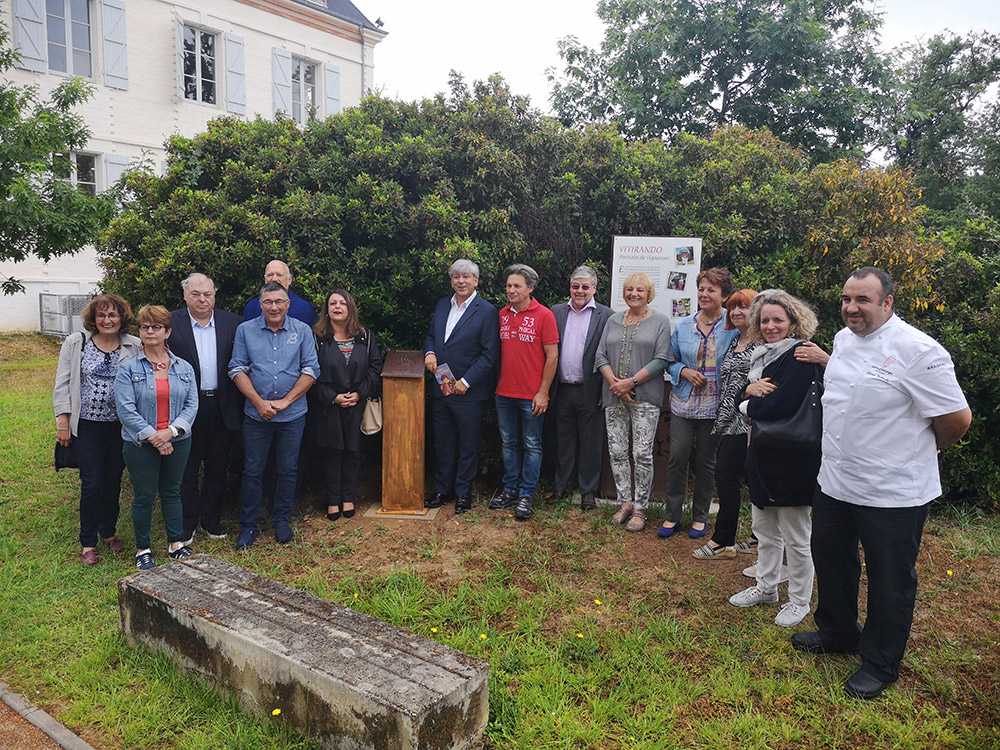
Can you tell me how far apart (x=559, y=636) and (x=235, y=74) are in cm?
1794

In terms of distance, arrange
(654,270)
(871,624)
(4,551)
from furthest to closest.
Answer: (654,270) → (4,551) → (871,624)

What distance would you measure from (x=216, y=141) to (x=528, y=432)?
3.94 m

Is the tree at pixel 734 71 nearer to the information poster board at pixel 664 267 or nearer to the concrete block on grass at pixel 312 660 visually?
the information poster board at pixel 664 267

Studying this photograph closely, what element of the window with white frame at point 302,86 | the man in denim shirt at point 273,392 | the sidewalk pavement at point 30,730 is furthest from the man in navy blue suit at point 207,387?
the window with white frame at point 302,86

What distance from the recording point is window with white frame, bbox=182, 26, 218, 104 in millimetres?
17172

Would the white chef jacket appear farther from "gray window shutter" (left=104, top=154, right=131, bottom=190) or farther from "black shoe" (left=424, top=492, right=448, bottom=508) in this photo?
"gray window shutter" (left=104, top=154, right=131, bottom=190)

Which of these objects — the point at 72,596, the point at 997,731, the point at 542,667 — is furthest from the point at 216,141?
the point at 997,731

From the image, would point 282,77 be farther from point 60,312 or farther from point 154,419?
point 154,419

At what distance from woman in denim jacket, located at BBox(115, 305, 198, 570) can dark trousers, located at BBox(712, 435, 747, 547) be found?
11.6 ft

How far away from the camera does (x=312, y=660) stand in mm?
3002

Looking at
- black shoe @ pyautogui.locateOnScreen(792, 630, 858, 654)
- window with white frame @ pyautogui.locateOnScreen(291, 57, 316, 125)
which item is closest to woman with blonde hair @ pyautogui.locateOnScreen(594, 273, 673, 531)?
black shoe @ pyautogui.locateOnScreen(792, 630, 858, 654)

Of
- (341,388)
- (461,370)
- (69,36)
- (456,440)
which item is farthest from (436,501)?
(69,36)

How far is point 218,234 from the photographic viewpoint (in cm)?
586

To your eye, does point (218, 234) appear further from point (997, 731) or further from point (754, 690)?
point (997, 731)
